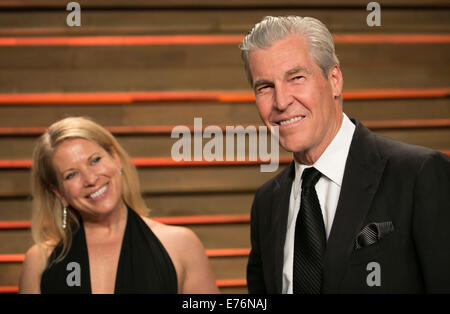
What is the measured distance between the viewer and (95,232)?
232cm

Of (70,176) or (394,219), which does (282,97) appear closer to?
(394,219)

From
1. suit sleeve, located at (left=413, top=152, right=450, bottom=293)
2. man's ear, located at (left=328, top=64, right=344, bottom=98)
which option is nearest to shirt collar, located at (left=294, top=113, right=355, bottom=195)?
man's ear, located at (left=328, top=64, right=344, bottom=98)

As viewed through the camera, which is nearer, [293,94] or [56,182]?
[293,94]

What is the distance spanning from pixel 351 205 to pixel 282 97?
38 centimetres

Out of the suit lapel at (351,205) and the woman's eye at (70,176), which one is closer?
the suit lapel at (351,205)

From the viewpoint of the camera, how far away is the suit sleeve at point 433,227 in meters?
1.24

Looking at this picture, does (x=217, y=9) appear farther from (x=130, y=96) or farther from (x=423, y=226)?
(x=423, y=226)

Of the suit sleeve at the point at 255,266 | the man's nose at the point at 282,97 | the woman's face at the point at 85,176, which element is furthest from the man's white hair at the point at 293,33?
the woman's face at the point at 85,176

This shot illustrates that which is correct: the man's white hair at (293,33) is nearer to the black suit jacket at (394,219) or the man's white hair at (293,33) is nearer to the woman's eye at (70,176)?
the black suit jacket at (394,219)

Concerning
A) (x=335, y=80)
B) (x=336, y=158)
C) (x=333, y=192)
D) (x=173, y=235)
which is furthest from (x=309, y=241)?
(x=173, y=235)

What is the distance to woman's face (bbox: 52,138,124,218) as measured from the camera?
7.19ft

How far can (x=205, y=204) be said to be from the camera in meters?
3.03

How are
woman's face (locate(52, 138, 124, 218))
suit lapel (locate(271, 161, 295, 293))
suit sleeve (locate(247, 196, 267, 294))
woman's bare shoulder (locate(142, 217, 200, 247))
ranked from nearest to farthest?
1. suit lapel (locate(271, 161, 295, 293))
2. suit sleeve (locate(247, 196, 267, 294))
3. woman's face (locate(52, 138, 124, 218))
4. woman's bare shoulder (locate(142, 217, 200, 247))

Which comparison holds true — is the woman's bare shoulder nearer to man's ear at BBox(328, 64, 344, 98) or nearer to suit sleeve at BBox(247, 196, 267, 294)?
suit sleeve at BBox(247, 196, 267, 294)
